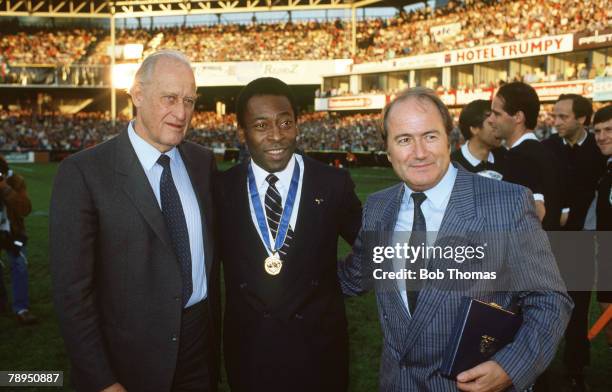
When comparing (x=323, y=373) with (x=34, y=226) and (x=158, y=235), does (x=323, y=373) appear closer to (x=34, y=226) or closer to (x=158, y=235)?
(x=158, y=235)

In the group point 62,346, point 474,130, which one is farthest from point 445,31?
point 62,346

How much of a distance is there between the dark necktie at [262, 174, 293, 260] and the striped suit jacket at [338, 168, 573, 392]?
1.87 feet

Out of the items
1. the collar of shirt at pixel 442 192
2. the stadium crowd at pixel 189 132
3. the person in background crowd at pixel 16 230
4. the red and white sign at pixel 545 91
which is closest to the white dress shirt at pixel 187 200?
the collar of shirt at pixel 442 192

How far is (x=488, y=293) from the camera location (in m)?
2.33

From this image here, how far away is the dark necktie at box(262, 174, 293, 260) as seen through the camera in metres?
2.92

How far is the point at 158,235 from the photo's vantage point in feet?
8.76

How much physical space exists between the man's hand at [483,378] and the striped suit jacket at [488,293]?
3 centimetres

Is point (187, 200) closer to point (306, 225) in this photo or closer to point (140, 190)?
point (140, 190)

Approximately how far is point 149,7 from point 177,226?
52.1 meters

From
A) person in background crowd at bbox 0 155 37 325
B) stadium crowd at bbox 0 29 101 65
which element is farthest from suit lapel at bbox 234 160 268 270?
stadium crowd at bbox 0 29 101 65

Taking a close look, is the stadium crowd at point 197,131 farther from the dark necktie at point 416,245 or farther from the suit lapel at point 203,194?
the dark necktie at point 416,245

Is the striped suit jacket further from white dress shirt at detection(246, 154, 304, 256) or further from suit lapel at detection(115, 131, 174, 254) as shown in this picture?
suit lapel at detection(115, 131, 174, 254)

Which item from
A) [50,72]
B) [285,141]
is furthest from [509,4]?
[285,141]

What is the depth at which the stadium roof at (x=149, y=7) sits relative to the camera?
4988 centimetres
